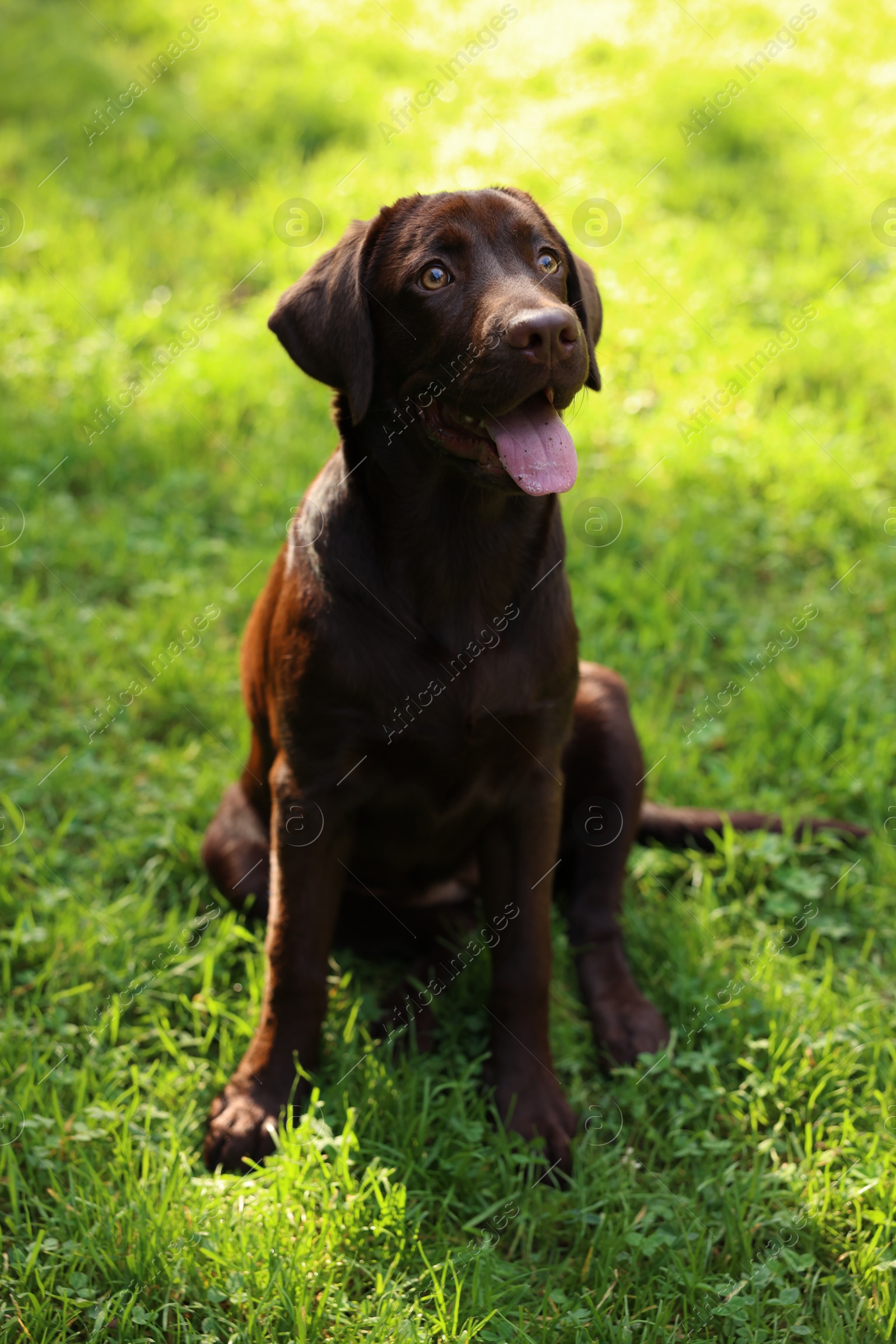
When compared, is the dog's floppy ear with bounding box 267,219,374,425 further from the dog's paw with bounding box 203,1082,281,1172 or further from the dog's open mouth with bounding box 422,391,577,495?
the dog's paw with bounding box 203,1082,281,1172

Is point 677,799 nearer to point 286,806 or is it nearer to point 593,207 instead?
point 286,806

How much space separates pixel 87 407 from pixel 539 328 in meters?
3.18

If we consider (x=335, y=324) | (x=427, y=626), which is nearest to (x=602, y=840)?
(x=427, y=626)

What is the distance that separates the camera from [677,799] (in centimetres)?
331

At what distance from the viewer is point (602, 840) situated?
2850 mm

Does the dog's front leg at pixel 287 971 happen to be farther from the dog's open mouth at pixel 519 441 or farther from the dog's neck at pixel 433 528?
the dog's open mouth at pixel 519 441

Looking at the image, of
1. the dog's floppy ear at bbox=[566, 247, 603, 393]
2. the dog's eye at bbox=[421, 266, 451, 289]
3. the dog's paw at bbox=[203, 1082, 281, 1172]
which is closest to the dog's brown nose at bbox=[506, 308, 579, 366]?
the dog's eye at bbox=[421, 266, 451, 289]

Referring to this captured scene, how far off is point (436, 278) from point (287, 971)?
1414 mm

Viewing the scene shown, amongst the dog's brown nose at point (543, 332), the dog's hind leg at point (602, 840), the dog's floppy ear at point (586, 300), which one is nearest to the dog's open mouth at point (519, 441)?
the dog's brown nose at point (543, 332)

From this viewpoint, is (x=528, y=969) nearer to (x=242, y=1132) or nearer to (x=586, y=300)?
(x=242, y=1132)

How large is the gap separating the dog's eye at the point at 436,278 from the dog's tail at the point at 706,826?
1494 mm

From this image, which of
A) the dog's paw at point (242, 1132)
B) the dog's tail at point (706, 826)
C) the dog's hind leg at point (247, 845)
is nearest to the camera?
the dog's paw at point (242, 1132)

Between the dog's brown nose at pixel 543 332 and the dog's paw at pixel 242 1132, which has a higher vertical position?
the dog's brown nose at pixel 543 332

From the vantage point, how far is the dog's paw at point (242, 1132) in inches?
93.0
